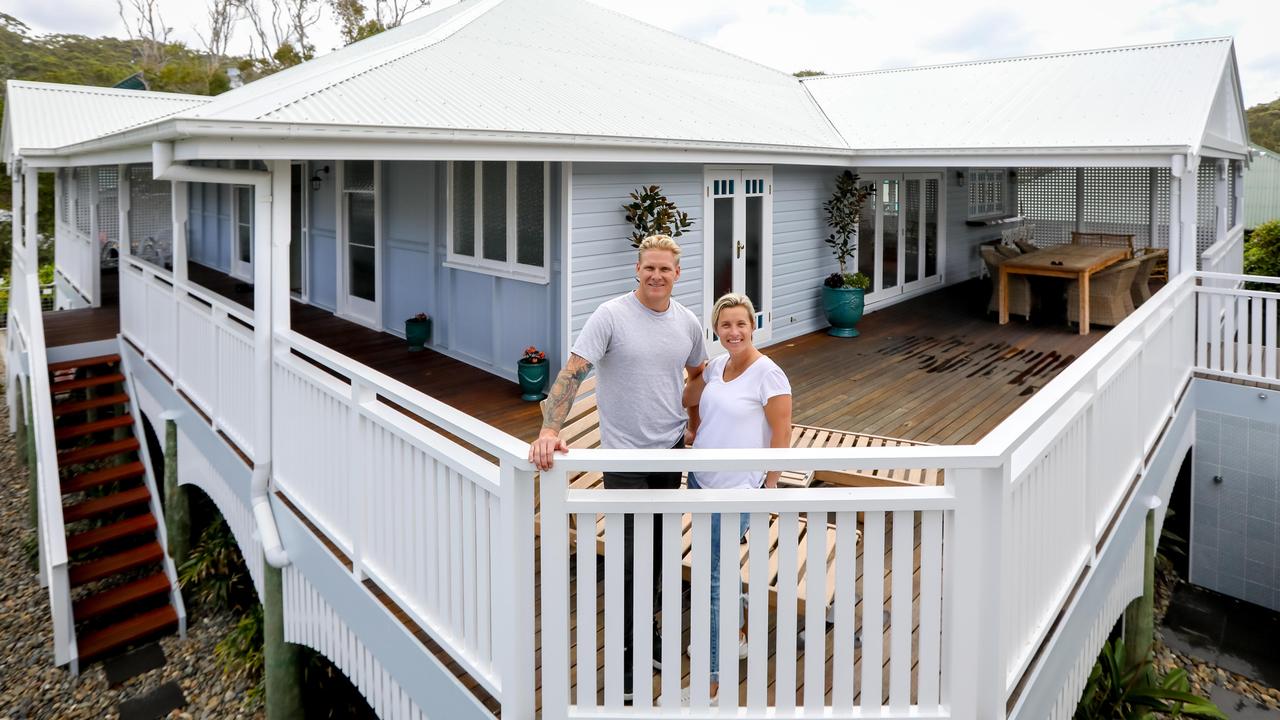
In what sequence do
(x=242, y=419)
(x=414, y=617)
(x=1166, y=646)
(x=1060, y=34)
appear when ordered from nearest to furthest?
(x=414, y=617) → (x=242, y=419) → (x=1166, y=646) → (x=1060, y=34)

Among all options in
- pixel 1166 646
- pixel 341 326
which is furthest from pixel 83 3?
pixel 1166 646

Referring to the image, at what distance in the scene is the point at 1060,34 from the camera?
5772 cm

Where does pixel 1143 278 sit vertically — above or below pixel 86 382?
above

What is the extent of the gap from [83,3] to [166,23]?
18.1 meters

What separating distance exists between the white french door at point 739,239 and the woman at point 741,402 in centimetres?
525

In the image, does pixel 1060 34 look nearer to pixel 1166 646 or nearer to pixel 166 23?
pixel 166 23

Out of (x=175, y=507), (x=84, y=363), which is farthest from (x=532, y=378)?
(x=84, y=363)

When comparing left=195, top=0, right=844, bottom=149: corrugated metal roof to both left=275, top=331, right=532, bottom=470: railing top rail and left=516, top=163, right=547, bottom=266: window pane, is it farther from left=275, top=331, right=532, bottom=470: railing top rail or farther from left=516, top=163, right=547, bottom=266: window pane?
left=275, top=331, right=532, bottom=470: railing top rail

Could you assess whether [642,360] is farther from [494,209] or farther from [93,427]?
[93,427]

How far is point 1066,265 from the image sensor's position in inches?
376

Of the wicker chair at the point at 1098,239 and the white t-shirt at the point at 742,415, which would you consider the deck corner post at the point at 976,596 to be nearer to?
the white t-shirt at the point at 742,415

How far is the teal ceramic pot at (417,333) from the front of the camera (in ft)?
28.2

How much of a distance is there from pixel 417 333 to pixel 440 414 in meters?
5.88

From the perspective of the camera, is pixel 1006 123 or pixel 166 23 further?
pixel 166 23
